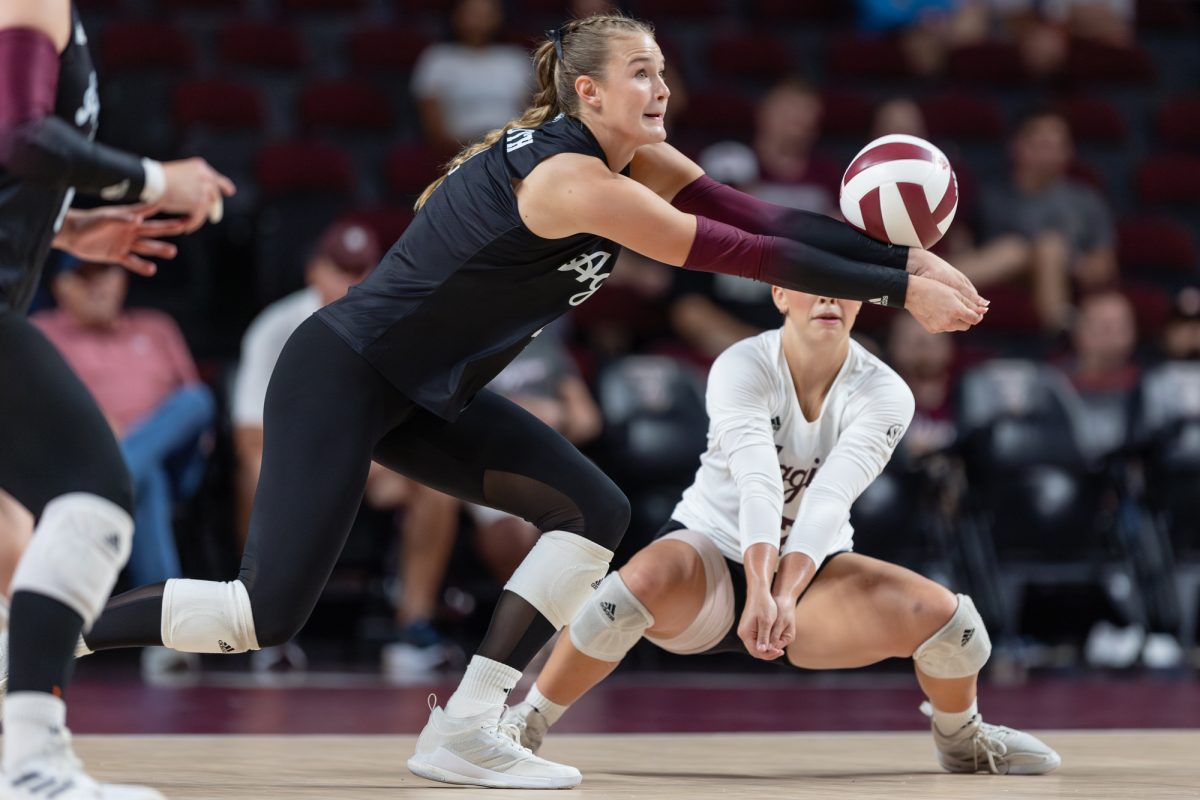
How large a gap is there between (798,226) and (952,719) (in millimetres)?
1207

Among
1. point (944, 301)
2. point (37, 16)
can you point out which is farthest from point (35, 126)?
point (944, 301)

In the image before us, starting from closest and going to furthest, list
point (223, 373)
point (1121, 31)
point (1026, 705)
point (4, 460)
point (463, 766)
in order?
1. point (4, 460)
2. point (463, 766)
3. point (1026, 705)
4. point (223, 373)
5. point (1121, 31)

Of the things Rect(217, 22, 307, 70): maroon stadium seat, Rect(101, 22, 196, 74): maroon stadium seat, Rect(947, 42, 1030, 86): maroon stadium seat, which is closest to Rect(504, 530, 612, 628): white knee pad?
Rect(101, 22, 196, 74): maroon stadium seat

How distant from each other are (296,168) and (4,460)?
583cm

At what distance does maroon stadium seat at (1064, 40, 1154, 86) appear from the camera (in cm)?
1072

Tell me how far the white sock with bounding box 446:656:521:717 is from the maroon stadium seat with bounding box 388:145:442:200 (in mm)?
5230

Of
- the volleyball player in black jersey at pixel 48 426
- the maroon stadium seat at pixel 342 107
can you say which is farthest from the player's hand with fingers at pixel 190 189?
the maroon stadium seat at pixel 342 107

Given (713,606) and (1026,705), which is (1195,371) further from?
(713,606)

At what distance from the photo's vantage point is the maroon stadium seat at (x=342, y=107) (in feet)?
29.8

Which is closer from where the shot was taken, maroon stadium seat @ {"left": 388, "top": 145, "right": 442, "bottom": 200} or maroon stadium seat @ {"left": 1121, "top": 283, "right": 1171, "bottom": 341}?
maroon stadium seat @ {"left": 388, "top": 145, "right": 442, "bottom": 200}

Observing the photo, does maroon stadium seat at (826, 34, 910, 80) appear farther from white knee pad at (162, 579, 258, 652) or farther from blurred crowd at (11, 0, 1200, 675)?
white knee pad at (162, 579, 258, 652)

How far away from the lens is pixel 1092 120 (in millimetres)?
10273

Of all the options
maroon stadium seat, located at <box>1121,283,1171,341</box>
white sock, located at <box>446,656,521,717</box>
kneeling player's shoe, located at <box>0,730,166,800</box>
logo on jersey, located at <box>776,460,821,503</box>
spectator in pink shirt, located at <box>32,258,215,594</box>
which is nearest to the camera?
kneeling player's shoe, located at <box>0,730,166,800</box>

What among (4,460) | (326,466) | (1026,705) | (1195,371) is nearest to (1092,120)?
(1195,371)
